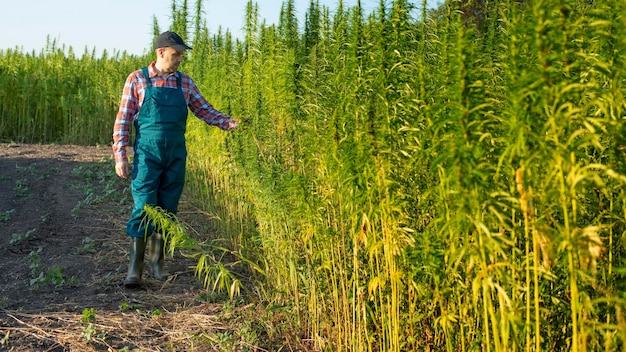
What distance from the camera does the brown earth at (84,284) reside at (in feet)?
14.8

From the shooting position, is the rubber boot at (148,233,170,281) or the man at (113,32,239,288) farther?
the rubber boot at (148,233,170,281)

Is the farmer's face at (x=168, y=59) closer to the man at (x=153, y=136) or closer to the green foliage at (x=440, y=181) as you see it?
the man at (x=153, y=136)

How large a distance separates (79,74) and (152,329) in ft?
45.5

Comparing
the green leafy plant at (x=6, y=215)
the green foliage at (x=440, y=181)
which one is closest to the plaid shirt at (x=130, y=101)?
the green foliage at (x=440, y=181)

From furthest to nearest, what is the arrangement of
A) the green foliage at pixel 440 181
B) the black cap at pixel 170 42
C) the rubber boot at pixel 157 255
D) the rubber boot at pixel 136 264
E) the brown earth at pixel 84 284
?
the rubber boot at pixel 157 255
the rubber boot at pixel 136 264
the black cap at pixel 170 42
the brown earth at pixel 84 284
the green foliage at pixel 440 181

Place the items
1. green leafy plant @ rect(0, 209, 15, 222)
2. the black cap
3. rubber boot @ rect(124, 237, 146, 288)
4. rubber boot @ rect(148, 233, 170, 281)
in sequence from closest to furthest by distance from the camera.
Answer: the black cap
rubber boot @ rect(124, 237, 146, 288)
rubber boot @ rect(148, 233, 170, 281)
green leafy plant @ rect(0, 209, 15, 222)

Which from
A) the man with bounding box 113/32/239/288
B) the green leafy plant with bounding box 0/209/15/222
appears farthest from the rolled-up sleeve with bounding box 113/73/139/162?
the green leafy plant with bounding box 0/209/15/222

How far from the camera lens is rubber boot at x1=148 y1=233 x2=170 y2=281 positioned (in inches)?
226

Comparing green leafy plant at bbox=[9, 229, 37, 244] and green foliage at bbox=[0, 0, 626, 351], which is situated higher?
green foliage at bbox=[0, 0, 626, 351]

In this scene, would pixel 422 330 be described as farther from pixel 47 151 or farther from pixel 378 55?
pixel 47 151

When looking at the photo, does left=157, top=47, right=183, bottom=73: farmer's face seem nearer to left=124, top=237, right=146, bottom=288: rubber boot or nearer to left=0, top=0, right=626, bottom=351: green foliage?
left=0, top=0, right=626, bottom=351: green foliage

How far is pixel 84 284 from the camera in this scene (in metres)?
5.72

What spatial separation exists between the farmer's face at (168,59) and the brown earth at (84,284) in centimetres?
167

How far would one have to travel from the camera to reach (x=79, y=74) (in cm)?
1716
